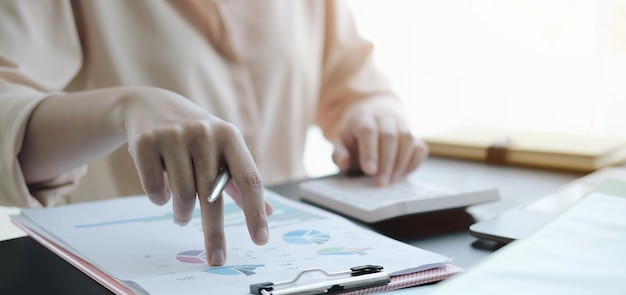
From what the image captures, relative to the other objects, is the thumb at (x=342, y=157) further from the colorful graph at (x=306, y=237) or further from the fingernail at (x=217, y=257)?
the fingernail at (x=217, y=257)

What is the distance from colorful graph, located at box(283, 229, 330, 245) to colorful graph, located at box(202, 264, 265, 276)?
0.08 m

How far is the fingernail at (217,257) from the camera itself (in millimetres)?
528

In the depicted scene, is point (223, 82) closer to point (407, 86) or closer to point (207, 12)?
point (207, 12)

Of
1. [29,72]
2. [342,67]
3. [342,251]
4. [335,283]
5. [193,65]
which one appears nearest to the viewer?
[335,283]

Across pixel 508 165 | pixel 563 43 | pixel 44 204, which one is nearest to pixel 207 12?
pixel 44 204

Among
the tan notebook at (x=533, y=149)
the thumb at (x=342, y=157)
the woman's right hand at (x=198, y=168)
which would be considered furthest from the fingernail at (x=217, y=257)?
the tan notebook at (x=533, y=149)

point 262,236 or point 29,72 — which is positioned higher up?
point 29,72

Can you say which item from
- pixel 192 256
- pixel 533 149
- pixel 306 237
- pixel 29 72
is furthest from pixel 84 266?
pixel 533 149

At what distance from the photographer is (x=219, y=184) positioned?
54 cm

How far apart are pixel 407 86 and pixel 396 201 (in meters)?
1.60

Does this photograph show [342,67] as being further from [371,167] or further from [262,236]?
[262,236]

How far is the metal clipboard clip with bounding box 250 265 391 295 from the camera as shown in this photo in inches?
18.1

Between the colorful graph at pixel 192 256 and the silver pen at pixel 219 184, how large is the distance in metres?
0.06

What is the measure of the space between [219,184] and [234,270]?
69mm
